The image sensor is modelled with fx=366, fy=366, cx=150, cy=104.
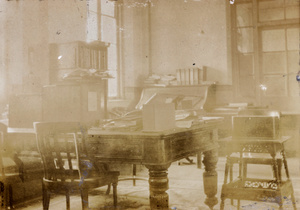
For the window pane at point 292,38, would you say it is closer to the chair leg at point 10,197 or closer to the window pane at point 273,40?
the window pane at point 273,40

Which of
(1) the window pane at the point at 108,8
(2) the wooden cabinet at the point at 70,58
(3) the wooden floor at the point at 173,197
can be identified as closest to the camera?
(3) the wooden floor at the point at 173,197

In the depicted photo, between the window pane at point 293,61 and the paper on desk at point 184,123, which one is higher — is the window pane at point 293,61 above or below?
above

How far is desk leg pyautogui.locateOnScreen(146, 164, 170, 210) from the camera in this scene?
213cm

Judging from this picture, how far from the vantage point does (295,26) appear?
647 centimetres

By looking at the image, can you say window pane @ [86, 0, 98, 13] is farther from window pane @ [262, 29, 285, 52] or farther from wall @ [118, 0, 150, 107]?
window pane @ [262, 29, 285, 52]

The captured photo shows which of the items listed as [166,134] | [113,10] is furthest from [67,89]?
[113,10]

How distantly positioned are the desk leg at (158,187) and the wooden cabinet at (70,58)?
10.1 feet

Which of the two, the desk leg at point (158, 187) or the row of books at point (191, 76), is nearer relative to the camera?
the desk leg at point (158, 187)

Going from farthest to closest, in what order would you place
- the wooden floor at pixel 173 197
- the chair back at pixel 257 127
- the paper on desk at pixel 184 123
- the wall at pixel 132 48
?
the wall at pixel 132 48 → the wooden floor at pixel 173 197 → the chair back at pixel 257 127 → the paper on desk at pixel 184 123

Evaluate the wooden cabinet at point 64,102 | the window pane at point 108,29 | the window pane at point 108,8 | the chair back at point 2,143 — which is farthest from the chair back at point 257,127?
the window pane at point 108,8

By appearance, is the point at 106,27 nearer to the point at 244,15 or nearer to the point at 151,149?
the point at 244,15

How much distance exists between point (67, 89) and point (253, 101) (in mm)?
4133

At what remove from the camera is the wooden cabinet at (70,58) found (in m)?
4.96

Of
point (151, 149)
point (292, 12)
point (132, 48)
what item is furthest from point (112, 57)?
point (151, 149)
